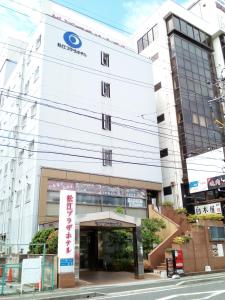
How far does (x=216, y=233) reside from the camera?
80.6 ft

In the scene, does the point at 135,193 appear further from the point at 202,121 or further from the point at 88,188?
the point at 202,121

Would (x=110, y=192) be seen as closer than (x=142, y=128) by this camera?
Yes

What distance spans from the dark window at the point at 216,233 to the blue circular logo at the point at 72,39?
20.6 meters

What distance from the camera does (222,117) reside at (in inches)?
1553

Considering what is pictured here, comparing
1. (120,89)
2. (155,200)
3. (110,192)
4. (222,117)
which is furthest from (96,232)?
(222,117)

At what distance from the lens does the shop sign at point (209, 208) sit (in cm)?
2962

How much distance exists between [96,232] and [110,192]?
158 inches

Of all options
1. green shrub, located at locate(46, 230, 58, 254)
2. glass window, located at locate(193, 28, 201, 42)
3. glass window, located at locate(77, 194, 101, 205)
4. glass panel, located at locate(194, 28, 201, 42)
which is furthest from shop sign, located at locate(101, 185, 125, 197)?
glass panel, located at locate(194, 28, 201, 42)

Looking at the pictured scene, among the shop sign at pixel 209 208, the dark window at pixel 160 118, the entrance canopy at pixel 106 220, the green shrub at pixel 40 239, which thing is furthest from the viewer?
the dark window at pixel 160 118

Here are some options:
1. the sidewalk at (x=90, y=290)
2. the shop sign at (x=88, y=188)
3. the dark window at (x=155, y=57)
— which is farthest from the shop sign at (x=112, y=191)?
the dark window at (x=155, y=57)

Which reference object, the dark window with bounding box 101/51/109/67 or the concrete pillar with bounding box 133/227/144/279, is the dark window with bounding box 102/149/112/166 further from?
the dark window with bounding box 101/51/109/67

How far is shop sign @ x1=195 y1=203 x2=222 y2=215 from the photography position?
29616 mm

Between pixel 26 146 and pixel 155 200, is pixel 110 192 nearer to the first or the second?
pixel 155 200

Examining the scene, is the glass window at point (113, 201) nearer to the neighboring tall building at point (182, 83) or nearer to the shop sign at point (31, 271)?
the neighboring tall building at point (182, 83)
